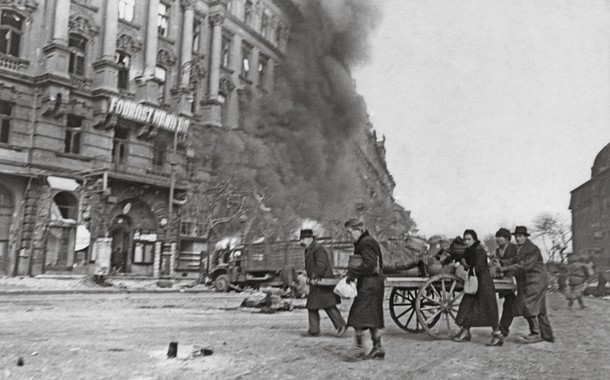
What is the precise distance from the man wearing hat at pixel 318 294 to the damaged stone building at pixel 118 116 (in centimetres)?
1065

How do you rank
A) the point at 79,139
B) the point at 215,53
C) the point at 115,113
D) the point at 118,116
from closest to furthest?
the point at 79,139 → the point at 115,113 → the point at 118,116 → the point at 215,53

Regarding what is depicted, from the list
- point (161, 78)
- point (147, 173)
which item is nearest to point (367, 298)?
point (147, 173)

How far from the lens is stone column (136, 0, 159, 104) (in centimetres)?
2408

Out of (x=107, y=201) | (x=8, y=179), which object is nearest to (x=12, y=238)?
(x=8, y=179)

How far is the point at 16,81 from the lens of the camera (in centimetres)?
2020

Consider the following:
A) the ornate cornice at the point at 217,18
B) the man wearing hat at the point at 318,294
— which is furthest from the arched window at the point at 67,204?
the man wearing hat at the point at 318,294

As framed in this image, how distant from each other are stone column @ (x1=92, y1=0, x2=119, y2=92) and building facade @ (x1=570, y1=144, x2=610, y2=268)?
1701 centimetres

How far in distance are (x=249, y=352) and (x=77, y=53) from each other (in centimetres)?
1915

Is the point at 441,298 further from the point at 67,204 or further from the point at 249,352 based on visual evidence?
the point at 67,204

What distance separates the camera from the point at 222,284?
18969 mm

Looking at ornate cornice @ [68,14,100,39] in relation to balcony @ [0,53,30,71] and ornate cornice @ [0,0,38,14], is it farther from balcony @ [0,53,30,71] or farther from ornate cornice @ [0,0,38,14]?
balcony @ [0,53,30,71]

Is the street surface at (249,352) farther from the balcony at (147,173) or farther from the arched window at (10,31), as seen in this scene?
the arched window at (10,31)

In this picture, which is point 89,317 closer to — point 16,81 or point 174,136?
point 16,81

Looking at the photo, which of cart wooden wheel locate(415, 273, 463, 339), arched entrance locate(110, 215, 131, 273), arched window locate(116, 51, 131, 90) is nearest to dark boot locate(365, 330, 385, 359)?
cart wooden wheel locate(415, 273, 463, 339)
